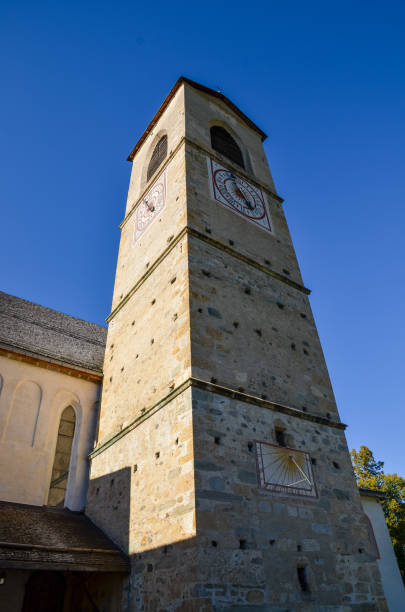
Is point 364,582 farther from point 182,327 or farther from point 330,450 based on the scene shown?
point 182,327

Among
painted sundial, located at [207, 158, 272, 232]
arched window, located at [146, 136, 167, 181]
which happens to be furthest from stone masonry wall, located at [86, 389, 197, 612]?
arched window, located at [146, 136, 167, 181]

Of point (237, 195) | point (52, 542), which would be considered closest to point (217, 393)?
point (52, 542)

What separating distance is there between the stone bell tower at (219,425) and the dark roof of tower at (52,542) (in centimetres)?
36

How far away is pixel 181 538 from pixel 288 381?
13.8 ft

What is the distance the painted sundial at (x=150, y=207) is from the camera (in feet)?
43.7

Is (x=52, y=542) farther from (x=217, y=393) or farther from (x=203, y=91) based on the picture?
(x=203, y=91)

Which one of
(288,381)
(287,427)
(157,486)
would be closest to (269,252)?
(288,381)

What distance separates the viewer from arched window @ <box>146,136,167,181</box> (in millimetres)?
15538

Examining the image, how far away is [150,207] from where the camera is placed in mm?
13930

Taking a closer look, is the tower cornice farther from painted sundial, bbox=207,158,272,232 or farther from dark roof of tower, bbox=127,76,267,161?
dark roof of tower, bbox=127,76,267,161

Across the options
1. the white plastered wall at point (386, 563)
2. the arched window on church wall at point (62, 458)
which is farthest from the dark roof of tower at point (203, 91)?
the white plastered wall at point (386, 563)

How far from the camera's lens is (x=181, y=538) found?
6.53 metres

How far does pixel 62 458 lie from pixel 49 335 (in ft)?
13.3

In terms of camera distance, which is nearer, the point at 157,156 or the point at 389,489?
the point at 157,156
